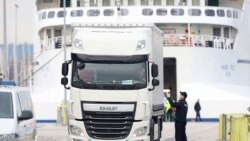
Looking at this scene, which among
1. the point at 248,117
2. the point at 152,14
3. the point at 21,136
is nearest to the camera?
the point at 21,136

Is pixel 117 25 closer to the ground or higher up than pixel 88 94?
higher up

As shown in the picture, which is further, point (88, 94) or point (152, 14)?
point (152, 14)

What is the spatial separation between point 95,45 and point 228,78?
2331 centimetres


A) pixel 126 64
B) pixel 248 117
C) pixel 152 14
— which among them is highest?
pixel 152 14

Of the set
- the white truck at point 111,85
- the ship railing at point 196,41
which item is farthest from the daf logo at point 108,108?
the ship railing at point 196,41

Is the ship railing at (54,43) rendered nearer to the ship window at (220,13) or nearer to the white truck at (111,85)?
the ship window at (220,13)

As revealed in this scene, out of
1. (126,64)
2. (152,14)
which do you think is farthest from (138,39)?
(152,14)

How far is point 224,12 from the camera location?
39344mm

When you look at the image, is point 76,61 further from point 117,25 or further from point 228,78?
point 228,78

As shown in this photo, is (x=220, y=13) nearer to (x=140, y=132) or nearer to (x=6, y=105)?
(x=140, y=132)

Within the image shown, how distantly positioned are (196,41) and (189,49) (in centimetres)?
70

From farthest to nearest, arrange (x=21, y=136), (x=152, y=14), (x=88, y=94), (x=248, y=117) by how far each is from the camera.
Answer: (x=152, y=14) → (x=248, y=117) → (x=88, y=94) → (x=21, y=136)

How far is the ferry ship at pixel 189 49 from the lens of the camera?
3806 cm

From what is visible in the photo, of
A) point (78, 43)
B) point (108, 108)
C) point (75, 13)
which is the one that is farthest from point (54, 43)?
point (108, 108)
